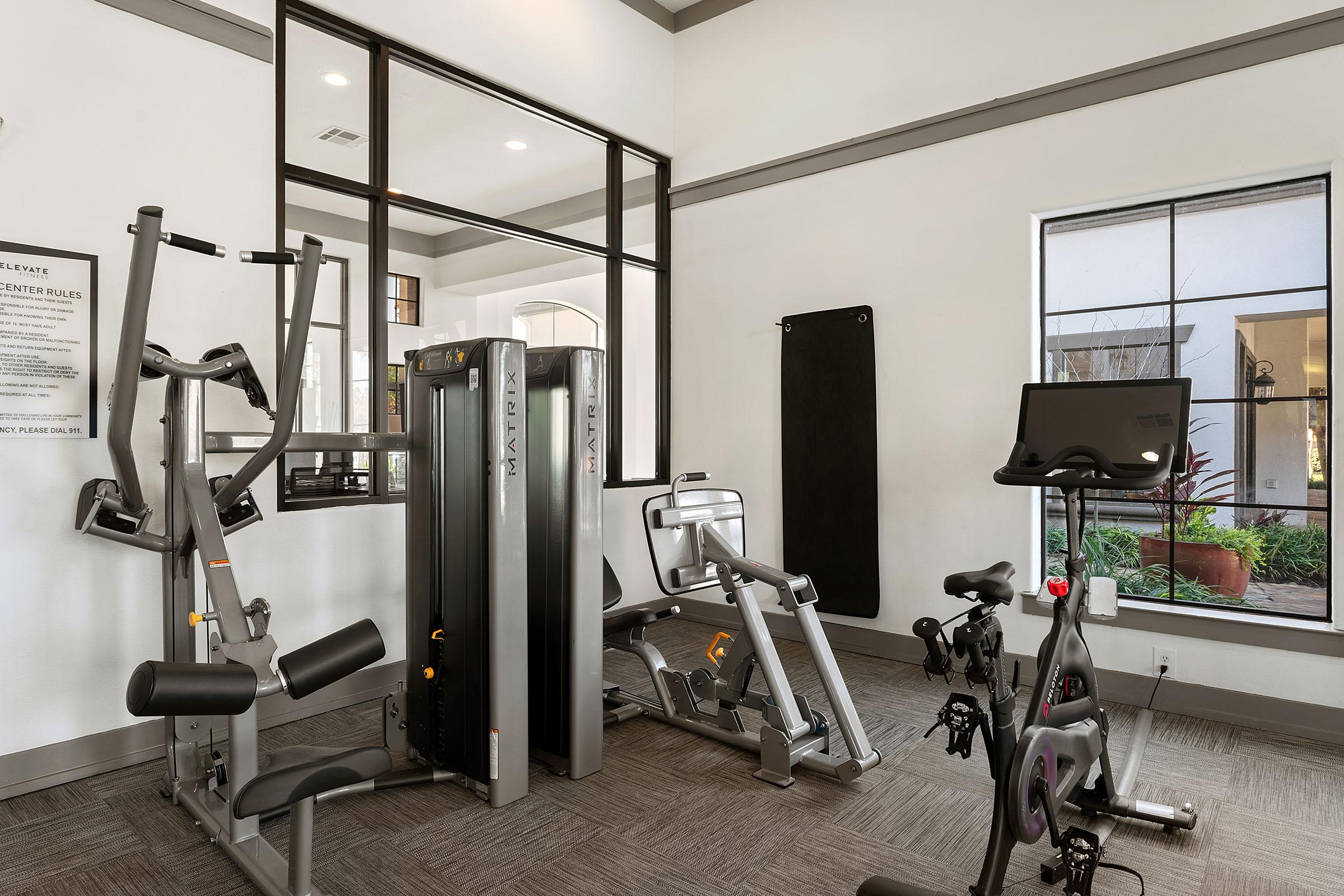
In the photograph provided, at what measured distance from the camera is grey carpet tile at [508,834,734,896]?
7.25 feet

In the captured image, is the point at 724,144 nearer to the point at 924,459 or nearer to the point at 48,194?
the point at 924,459

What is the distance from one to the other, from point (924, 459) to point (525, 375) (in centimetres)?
254

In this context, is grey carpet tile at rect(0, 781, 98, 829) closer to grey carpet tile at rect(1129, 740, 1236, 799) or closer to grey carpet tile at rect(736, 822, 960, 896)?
grey carpet tile at rect(736, 822, 960, 896)

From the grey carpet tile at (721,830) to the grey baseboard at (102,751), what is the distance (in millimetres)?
1664

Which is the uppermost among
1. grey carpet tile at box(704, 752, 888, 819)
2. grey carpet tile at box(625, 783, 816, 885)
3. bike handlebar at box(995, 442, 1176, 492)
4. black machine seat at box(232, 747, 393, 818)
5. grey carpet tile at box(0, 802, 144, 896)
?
bike handlebar at box(995, 442, 1176, 492)

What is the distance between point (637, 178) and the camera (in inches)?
219

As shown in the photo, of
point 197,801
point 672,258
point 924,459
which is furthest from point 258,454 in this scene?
point 672,258

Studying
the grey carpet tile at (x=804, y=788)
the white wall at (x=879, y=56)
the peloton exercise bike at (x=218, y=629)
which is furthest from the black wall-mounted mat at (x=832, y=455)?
the peloton exercise bike at (x=218, y=629)

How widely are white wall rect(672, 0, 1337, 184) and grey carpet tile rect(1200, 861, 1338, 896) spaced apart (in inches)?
136

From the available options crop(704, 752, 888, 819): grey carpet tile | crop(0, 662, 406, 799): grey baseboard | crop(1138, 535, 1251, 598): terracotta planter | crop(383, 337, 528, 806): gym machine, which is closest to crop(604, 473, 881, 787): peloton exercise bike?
crop(704, 752, 888, 819): grey carpet tile

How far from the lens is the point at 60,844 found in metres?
2.45

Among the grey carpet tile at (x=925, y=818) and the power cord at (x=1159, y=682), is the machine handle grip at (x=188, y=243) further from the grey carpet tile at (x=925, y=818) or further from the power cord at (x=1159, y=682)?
the power cord at (x=1159, y=682)

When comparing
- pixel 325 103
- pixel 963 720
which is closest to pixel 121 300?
pixel 325 103

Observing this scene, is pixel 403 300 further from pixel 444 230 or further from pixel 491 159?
pixel 491 159
